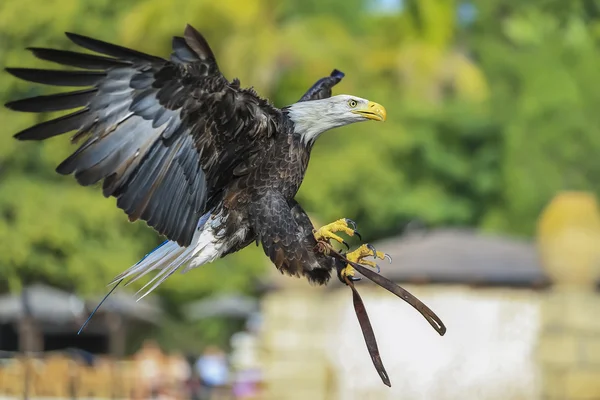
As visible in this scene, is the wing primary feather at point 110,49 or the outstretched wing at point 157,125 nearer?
the wing primary feather at point 110,49

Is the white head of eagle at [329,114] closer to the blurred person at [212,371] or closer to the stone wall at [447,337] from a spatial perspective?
the stone wall at [447,337]

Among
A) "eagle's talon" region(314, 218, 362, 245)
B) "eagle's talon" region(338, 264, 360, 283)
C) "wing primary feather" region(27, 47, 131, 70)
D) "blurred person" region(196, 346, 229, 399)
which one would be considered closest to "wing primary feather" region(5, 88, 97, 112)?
"wing primary feather" region(27, 47, 131, 70)

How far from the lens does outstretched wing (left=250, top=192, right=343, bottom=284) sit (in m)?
7.01

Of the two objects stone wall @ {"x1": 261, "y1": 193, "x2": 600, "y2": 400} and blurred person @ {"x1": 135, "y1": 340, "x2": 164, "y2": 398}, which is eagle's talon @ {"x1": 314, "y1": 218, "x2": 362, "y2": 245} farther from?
blurred person @ {"x1": 135, "y1": 340, "x2": 164, "y2": 398}

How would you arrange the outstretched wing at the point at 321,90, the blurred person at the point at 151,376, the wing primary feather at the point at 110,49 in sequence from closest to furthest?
1. the wing primary feather at the point at 110,49
2. the outstretched wing at the point at 321,90
3. the blurred person at the point at 151,376

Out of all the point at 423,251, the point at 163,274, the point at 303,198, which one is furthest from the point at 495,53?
the point at 163,274

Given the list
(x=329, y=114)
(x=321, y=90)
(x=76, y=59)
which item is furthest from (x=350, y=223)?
(x=76, y=59)

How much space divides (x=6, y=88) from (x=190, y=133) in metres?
12.3

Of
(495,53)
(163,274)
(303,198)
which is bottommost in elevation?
(163,274)

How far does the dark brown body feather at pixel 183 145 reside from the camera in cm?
657

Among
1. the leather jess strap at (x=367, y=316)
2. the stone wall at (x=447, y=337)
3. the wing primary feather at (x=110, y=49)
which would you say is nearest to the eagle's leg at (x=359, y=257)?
the leather jess strap at (x=367, y=316)

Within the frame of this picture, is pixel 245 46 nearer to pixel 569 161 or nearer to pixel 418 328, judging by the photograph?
pixel 569 161

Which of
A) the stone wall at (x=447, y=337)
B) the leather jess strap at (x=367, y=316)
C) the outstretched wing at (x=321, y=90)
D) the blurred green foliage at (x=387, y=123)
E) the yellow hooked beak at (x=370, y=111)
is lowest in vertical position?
the leather jess strap at (x=367, y=316)

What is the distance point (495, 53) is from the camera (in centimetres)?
3575
